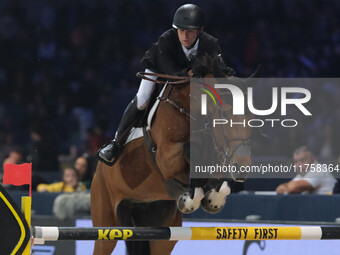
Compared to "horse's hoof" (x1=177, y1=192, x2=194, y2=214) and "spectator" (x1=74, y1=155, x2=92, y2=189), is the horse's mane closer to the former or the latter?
"horse's hoof" (x1=177, y1=192, x2=194, y2=214)

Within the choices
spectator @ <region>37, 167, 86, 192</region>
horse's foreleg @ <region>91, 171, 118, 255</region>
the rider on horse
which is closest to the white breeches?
the rider on horse

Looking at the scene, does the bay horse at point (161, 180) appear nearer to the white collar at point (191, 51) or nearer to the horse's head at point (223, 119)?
the horse's head at point (223, 119)

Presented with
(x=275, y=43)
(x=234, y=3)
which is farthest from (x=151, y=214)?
(x=234, y=3)

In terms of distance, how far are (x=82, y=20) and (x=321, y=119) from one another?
639cm

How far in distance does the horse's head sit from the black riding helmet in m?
0.33

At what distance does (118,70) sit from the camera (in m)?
13.4

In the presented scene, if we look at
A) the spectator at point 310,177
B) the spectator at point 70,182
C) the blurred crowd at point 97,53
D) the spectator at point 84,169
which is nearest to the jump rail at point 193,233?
the spectator at point 310,177

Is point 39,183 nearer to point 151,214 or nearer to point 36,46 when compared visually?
point 151,214

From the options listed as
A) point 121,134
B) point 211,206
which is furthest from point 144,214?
point 211,206

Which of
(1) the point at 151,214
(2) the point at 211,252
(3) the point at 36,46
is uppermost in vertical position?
(3) the point at 36,46

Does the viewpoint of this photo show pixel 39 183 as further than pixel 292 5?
No

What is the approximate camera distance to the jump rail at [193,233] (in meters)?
4.41

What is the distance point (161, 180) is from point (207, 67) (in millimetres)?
1008

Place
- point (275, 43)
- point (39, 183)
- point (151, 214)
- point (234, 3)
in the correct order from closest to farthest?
point (151, 214)
point (39, 183)
point (275, 43)
point (234, 3)
